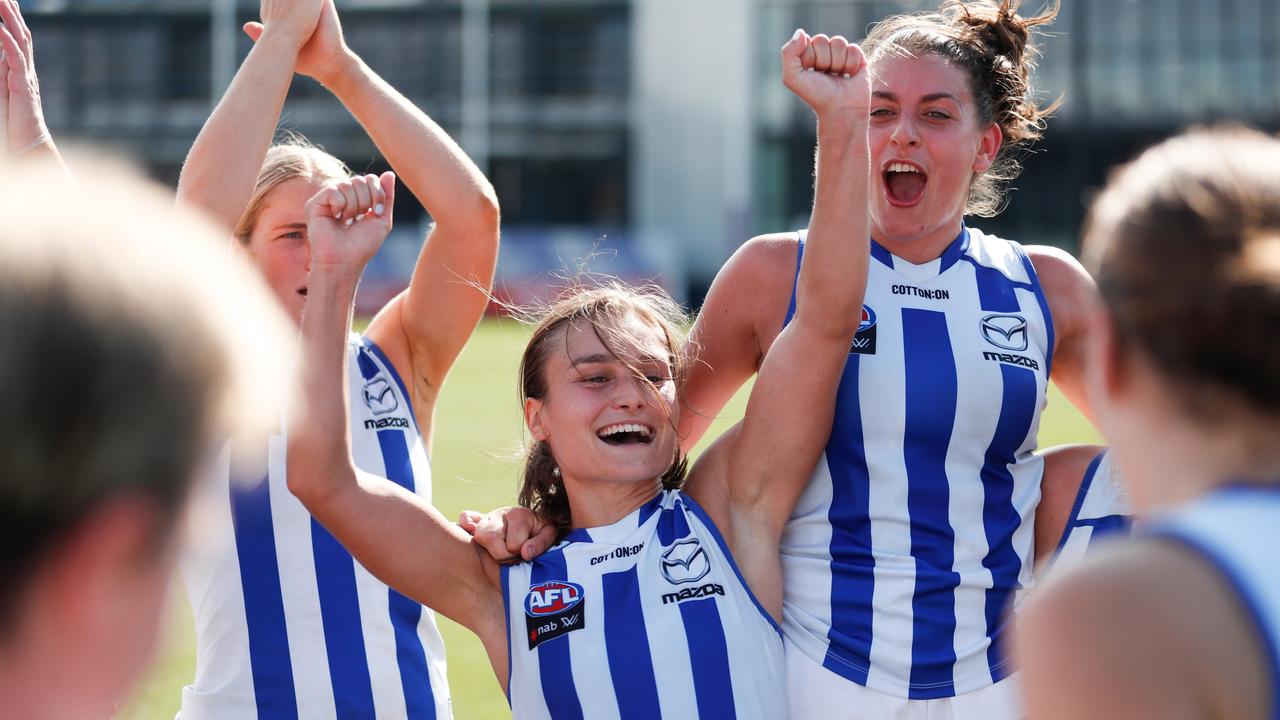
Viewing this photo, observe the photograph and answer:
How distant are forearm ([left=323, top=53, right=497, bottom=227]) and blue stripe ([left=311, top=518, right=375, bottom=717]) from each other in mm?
838

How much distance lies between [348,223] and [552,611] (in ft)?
2.95

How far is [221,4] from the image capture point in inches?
1775

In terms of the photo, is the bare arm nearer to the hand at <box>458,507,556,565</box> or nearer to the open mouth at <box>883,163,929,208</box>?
the open mouth at <box>883,163,929,208</box>

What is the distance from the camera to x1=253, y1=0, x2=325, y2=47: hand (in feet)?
10.1

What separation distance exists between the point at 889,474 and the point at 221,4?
4652 cm

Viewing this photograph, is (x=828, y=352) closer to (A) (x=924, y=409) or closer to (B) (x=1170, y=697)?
(A) (x=924, y=409)

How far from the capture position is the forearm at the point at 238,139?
2883 mm

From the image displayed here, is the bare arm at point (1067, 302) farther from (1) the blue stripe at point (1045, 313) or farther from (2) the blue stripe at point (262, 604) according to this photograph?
(2) the blue stripe at point (262, 604)

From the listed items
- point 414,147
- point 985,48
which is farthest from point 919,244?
point 414,147

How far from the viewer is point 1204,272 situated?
1239 mm

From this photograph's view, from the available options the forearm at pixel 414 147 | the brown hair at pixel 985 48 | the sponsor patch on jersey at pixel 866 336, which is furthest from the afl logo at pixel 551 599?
the brown hair at pixel 985 48

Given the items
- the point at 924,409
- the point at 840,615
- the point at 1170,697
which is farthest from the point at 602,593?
the point at 1170,697

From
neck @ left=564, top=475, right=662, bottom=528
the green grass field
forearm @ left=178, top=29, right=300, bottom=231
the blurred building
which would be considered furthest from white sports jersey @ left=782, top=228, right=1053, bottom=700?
the blurred building

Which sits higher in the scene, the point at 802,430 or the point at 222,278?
the point at 222,278
